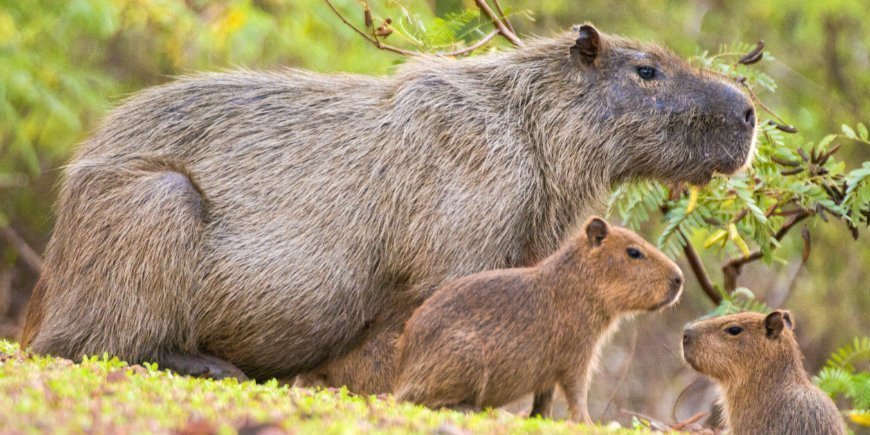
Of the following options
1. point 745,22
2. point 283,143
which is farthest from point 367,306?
point 745,22

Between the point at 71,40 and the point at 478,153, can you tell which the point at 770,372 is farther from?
the point at 71,40

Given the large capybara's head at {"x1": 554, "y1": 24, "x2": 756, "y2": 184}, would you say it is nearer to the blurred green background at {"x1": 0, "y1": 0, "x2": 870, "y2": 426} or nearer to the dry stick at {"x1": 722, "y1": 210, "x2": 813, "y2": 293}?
the dry stick at {"x1": 722, "y1": 210, "x2": 813, "y2": 293}

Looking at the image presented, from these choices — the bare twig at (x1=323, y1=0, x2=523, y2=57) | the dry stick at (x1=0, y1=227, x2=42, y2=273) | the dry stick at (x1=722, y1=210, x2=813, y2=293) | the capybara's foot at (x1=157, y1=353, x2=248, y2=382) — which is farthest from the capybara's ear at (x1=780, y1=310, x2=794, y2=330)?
the dry stick at (x1=0, y1=227, x2=42, y2=273)

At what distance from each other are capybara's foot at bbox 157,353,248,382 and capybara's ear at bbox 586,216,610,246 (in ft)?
6.46

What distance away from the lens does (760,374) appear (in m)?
5.50

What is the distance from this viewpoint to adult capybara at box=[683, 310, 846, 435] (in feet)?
17.1

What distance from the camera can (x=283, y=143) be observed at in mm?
6605

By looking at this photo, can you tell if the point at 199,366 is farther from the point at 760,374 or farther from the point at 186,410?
the point at 760,374

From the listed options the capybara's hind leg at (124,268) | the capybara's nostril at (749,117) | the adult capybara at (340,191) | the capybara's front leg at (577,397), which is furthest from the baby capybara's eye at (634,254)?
the capybara's hind leg at (124,268)

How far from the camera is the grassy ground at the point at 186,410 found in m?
3.60

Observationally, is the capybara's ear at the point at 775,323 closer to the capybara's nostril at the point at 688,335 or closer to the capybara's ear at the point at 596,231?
the capybara's nostril at the point at 688,335

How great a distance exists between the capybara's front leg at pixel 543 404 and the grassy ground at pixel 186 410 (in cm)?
52

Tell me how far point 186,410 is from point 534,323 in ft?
5.68

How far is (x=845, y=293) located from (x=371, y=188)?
317 inches
